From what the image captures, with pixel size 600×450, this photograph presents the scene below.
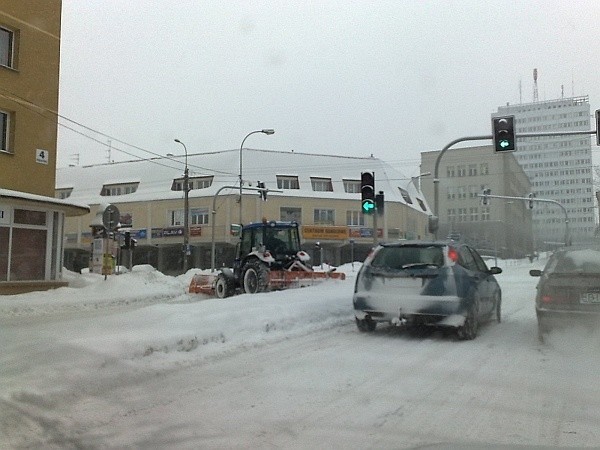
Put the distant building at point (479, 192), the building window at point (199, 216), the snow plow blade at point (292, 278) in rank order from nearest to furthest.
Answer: the snow plow blade at point (292, 278), the distant building at point (479, 192), the building window at point (199, 216)

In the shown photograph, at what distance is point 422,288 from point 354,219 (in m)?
49.9

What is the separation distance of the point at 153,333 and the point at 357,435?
4.00 meters

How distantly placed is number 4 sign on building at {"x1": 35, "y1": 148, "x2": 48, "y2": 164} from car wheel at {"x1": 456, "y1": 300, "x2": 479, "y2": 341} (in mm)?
16252

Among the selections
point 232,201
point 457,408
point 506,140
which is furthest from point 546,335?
point 232,201

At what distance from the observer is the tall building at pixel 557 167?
1204 inches

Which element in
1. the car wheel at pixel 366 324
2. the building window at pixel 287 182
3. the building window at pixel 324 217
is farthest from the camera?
the building window at pixel 287 182

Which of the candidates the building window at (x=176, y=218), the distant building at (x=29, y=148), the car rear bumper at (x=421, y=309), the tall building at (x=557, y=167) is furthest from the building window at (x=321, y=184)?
the car rear bumper at (x=421, y=309)

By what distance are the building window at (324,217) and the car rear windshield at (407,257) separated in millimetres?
47709

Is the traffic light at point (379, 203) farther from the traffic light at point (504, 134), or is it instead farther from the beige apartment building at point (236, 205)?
the beige apartment building at point (236, 205)

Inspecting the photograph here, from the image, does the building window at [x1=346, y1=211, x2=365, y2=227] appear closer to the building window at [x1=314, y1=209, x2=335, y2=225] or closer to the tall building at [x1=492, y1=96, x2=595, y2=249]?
the building window at [x1=314, y1=209, x2=335, y2=225]

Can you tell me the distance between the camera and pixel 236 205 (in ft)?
180

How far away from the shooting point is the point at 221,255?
5669 cm

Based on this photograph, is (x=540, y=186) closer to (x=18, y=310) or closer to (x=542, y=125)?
(x=542, y=125)

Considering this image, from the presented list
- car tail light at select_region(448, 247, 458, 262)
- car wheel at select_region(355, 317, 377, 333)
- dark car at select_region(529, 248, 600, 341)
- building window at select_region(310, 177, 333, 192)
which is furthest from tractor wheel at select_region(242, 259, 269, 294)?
building window at select_region(310, 177, 333, 192)
